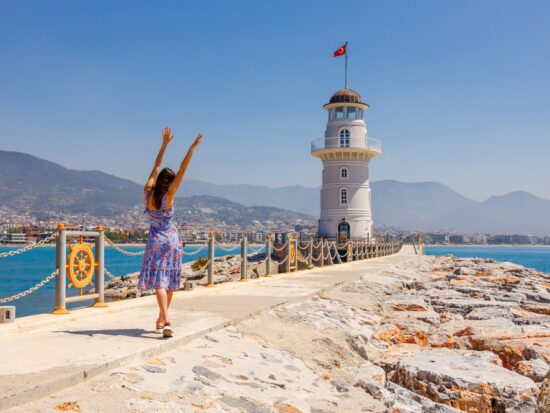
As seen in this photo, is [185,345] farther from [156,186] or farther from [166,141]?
[166,141]

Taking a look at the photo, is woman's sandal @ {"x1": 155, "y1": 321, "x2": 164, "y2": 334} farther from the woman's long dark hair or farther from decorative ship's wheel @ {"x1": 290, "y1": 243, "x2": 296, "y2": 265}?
decorative ship's wheel @ {"x1": 290, "y1": 243, "x2": 296, "y2": 265}

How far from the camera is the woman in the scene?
5.36 meters

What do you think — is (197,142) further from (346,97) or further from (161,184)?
(346,97)

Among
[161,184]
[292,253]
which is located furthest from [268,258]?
[161,184]

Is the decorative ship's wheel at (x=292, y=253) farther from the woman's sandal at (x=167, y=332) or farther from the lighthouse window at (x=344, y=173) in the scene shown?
the lighthouse window at (x=344, y=173)

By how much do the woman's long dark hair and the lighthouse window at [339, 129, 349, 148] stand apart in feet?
96.4

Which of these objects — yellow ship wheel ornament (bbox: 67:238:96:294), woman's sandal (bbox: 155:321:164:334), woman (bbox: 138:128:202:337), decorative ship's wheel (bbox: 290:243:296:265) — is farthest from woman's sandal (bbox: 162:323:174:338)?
decorative ship's wheel (bbox: 290:243:296:265)

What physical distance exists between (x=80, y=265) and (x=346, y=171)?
92.8 ft

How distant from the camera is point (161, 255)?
17.8ft

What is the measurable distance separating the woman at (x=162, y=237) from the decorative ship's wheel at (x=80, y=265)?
1.93 m

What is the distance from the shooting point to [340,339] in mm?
6582

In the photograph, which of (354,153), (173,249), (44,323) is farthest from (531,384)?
(354,153)

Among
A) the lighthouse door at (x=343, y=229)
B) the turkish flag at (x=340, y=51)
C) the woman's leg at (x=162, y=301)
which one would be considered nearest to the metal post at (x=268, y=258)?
the woman's leg at (x=162, y=301)

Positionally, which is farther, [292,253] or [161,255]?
[292,253]
